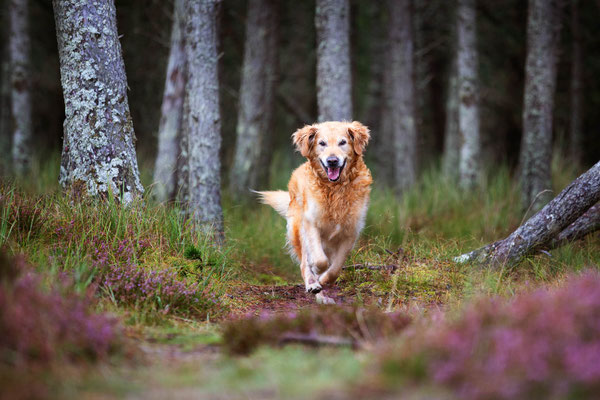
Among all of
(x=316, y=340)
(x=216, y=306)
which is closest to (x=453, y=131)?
(x=216, y=306)

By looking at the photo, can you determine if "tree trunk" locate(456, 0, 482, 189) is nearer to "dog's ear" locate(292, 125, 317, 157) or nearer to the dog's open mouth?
"dog's ear" locate(292, 125, 317, 157)

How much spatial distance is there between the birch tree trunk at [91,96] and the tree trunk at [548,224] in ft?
10.9

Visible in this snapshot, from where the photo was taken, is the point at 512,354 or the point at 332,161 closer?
the point at 512,354

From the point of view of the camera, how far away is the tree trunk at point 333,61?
8.20m

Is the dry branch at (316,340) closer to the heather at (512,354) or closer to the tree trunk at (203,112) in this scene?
the heather at (512,354)

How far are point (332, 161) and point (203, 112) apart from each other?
1898 mm

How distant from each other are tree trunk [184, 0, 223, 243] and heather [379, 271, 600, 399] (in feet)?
→ 13.5

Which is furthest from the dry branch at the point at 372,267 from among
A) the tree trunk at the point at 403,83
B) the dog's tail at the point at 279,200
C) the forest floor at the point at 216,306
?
the tree trunk at the point at 403,83

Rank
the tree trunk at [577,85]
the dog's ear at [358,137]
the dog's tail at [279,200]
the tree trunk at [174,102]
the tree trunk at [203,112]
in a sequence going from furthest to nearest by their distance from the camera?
the tree trunk at [577,85], the tree trunk at [174,102], the dog's tail at [279,200], the tree trunk at [203,112], the dog's ear at [358,137]

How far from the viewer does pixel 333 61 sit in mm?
8242

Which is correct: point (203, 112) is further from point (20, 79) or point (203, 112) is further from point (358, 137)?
point (20, 79)

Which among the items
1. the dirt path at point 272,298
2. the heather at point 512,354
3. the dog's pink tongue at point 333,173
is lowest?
the dirt path at point 272,298

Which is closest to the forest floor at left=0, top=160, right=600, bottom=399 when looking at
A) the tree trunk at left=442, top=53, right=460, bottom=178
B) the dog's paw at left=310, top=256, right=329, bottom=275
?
the dog's paw at left=310, top=256, right=329, bottom=275

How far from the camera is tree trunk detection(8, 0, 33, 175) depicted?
35.3ft
